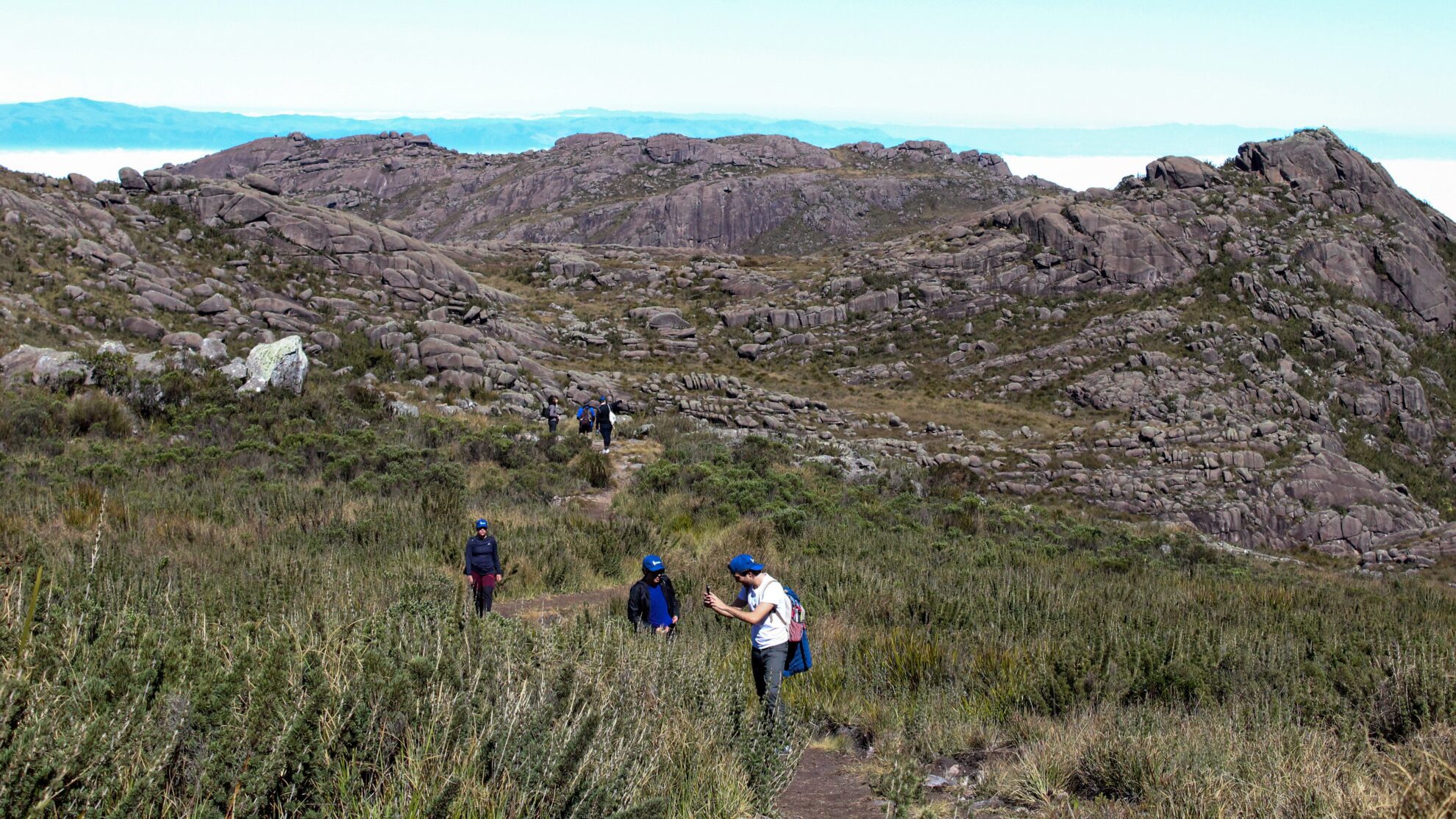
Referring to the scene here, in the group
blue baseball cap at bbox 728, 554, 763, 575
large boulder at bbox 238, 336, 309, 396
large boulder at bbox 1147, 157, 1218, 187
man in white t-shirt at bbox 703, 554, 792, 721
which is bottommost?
large boulder at bbox 238, 336, 309, 396

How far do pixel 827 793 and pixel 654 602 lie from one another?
231 cm

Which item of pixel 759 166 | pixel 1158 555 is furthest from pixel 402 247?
pixel 759 166

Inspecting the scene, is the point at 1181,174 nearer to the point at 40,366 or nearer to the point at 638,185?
the point at 40,366

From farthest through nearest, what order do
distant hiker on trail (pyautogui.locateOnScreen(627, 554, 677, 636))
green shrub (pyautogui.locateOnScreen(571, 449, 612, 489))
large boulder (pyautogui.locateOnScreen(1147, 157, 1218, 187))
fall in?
large boulder (pyautogui.locateOnScreen(1147, 157, 1218, 187)) < green shrub (pyautogui.locateOnScreen(571, 449, 612, 489)) < distant hiker on trail (pyautogui.locateOnScreen(627, 554, 677, 636))

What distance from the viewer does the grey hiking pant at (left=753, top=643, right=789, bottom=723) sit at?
5.82m

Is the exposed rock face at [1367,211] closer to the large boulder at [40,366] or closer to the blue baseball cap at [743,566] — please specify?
the blue baseball cap at [743,566]

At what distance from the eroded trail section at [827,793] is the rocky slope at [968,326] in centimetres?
1708

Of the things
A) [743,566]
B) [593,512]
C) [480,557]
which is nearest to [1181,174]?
[593,512]

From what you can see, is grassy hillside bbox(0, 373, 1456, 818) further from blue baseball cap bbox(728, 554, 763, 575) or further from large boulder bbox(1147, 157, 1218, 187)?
large boulder bbox(1147, 157, 1218, 187)

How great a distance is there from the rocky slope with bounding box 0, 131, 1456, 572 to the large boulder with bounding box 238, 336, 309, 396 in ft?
4.10

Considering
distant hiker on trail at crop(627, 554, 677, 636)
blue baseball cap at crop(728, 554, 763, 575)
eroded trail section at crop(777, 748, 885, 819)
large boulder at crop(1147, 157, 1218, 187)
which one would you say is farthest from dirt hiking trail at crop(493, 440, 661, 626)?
large boulder at crop(1147, 157, 1218, 187)

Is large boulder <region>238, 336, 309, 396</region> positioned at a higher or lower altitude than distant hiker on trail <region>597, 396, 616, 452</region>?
higher

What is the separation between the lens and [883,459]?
80.2 feet

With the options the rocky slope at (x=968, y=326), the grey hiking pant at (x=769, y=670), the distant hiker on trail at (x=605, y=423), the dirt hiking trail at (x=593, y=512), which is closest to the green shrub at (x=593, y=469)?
the dirt hiking trail at (x=593, y=512)
